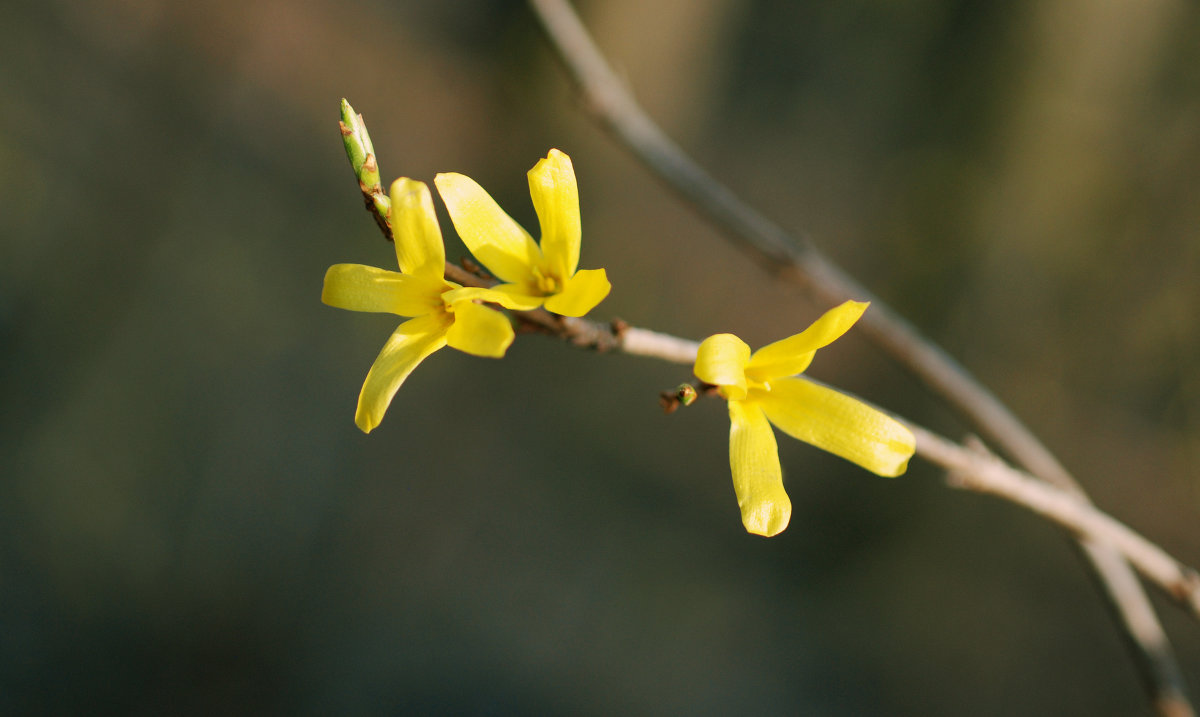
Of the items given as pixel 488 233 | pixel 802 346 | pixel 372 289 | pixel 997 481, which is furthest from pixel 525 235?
pixel 997 481

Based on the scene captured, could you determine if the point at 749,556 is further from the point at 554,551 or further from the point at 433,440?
the point at 433,440

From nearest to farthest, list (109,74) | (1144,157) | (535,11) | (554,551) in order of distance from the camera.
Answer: (535,11), (1144,157), (109,74), (554,551)

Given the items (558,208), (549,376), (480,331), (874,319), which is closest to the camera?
(480,331)

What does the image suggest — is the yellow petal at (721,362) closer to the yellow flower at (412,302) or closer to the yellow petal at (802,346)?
the yellow petal at (802,346)

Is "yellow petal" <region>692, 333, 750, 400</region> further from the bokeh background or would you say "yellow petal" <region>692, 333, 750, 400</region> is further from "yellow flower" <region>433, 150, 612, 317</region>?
the bokeh background

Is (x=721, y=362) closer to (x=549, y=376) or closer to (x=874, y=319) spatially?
(x=874, y=319)

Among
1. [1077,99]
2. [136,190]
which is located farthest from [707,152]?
[136,190]

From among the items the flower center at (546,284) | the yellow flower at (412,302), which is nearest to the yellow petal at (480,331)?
the yellow flower at (412,302)
